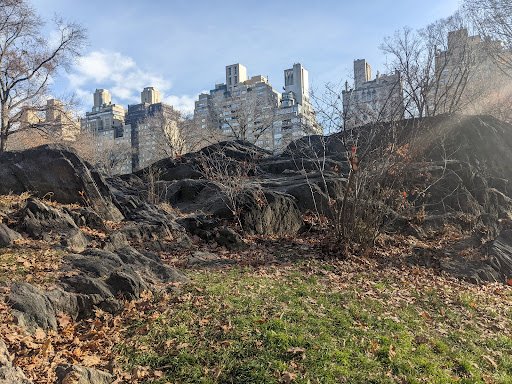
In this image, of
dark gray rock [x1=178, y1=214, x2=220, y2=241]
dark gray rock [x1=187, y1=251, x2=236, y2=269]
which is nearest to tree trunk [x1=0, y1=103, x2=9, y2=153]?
dark gray rock [x1=178, y1=214, x2=220, y2=241]

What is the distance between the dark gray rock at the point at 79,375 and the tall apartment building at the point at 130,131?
113ft

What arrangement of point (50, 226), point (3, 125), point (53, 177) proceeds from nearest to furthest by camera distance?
point (50, 226)
point (53, 177)
point (3, 125)

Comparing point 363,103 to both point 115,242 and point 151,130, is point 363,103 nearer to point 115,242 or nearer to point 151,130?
point 115,242

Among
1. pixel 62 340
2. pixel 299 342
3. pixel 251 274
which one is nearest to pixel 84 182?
pixel 251 274

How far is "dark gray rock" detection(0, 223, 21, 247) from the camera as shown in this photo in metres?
5.88

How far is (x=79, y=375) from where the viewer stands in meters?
3.04

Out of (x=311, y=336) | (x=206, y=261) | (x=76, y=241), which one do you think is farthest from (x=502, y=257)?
(x=76, y=241)

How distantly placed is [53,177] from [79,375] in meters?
6.95

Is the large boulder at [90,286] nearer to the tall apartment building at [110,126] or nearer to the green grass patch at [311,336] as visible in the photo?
the green grass patch at [311,336]

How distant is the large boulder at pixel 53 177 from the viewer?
8.55 metres

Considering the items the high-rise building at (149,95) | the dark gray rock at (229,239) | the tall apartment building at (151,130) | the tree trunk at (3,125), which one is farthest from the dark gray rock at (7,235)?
the high-rise building at (149,95)

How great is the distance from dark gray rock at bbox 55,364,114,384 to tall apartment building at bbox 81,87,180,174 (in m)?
34.4

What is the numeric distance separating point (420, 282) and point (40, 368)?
6.94 metres

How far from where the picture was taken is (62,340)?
382 centimetres
